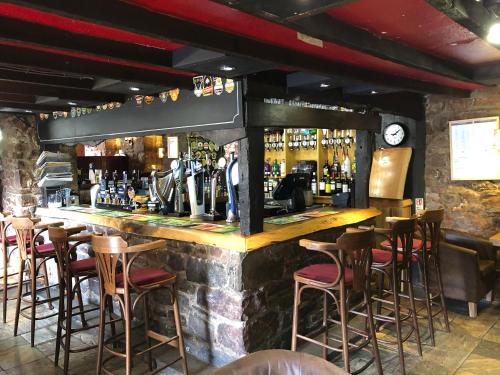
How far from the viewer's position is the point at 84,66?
2.71 meters

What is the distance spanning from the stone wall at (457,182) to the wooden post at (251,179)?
2.90 meters

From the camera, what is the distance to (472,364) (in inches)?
115

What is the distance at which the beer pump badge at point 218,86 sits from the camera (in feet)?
9.65

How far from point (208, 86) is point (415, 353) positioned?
2608 millimetres

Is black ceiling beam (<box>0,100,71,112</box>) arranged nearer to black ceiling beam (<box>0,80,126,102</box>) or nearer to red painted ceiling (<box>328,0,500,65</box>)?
black ceiling beam (<box>0,80,126,102</box>)

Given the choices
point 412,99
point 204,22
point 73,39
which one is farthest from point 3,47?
point 412,99

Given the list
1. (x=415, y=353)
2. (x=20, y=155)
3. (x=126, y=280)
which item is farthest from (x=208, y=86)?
(x=20, y=155)

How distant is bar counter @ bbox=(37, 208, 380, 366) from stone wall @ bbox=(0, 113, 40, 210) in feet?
8.81

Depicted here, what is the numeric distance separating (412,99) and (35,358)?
463cm

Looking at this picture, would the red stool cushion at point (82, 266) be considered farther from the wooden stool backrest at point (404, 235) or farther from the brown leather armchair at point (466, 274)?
the brown leather armchair at point (466, 274)

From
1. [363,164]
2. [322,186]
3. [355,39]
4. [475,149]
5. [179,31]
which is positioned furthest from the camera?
[322,186]

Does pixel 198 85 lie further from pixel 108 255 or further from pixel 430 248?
pixel 430 248

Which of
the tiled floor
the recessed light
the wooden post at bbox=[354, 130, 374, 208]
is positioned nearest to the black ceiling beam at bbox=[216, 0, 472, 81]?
the recessed light

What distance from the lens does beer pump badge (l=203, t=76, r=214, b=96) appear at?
9.97ft
